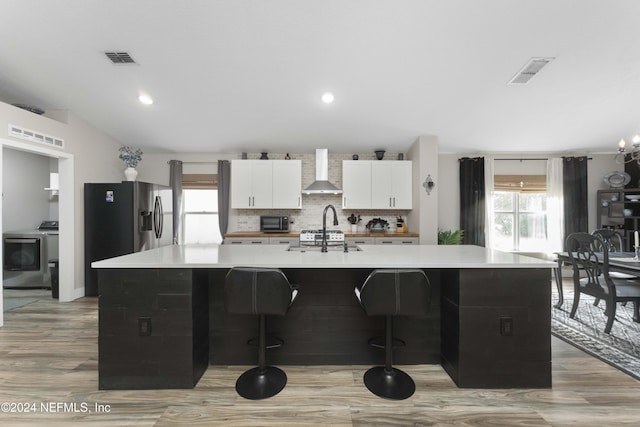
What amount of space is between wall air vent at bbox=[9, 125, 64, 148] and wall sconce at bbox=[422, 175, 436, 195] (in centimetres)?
525

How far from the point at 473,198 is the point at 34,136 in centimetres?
656

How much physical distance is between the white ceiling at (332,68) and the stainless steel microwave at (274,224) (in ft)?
4.45

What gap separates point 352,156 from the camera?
5.25 m

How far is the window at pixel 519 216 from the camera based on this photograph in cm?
534

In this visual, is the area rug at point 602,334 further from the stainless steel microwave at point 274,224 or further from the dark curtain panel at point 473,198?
the stainless steel microwave at point 274,224

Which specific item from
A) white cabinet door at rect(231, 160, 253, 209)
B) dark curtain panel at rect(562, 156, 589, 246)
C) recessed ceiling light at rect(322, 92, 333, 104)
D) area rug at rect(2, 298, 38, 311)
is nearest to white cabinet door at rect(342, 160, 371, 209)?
recessed ceiling light at rect(322, 92, 333, 104)

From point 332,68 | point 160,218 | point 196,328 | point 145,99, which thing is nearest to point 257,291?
point 196,328

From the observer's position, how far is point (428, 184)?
14.9 feet

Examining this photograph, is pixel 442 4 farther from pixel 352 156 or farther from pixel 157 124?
pixel 157 124

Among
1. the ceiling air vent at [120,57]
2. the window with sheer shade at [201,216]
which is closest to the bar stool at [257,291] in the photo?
the ceiling air vent at [120,57]

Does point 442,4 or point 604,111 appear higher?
point 442,4

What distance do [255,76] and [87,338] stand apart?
3.22 meters

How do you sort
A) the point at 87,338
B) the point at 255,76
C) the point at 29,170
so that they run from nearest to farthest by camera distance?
the point at 87,338 < the point at 255,76 < the point at 29,170

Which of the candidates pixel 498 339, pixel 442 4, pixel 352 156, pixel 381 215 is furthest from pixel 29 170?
pixel 498 339
